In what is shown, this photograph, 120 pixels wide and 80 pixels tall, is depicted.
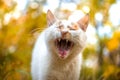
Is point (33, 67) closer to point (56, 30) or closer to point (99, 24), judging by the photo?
point (56, 30)

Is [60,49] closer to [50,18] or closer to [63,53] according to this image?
[63,53]

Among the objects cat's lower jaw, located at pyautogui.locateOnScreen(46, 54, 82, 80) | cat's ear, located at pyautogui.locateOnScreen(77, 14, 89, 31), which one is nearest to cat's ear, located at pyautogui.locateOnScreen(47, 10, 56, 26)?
cat's ear, located at pyautogui.locateOnScreen(77, 14, 89, 31)

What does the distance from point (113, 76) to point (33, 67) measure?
4.75 ft

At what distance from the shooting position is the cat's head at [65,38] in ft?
11.0

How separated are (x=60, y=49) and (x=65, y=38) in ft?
0.42

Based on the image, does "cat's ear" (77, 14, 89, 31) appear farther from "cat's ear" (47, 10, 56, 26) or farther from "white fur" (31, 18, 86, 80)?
"cat's ear" (47, 10, 56, 26)

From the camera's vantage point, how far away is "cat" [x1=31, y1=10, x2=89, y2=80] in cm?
340

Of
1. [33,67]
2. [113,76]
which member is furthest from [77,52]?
[113,76]

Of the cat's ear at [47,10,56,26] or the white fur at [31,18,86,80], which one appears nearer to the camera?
the white fur at [31,18,86,80]

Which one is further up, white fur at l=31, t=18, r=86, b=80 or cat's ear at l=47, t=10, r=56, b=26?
cat's ear at l=47, t=10, r=56, b=26

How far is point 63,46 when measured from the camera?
341cm

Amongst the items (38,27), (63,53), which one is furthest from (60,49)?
(38,27)

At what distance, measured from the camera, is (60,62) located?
3641 millimetres

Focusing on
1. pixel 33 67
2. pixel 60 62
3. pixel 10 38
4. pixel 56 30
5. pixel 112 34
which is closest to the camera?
pixel 56 30
